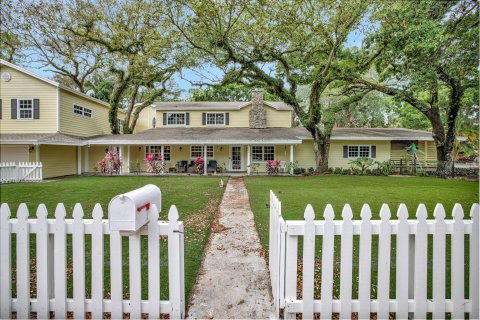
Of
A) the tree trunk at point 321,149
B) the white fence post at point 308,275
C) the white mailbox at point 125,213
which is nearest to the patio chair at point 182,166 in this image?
the tree trunk at point 321,149

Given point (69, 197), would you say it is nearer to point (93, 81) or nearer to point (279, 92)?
point (279, 92)

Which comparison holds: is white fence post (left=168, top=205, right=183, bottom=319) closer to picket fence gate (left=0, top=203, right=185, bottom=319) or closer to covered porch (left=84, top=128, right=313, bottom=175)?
picket fence gate (left=0, top=203, right=185, bottom=319)

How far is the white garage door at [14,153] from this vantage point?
50.2 ft

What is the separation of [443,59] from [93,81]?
31.5 meters

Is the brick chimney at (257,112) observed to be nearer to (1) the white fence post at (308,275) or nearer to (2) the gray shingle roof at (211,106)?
(2) the gray shingle roof at (211,106)

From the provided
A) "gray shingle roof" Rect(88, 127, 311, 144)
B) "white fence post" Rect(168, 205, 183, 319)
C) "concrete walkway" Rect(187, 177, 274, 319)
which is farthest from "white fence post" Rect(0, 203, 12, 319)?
"gray shingle roof" Rect(88, 127, 311, 144)

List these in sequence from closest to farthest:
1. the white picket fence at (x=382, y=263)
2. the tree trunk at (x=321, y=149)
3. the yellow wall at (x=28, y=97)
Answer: the white picket fence at (x=382, y=263), the yellow wall at (x=28, y=97), the tree trunk at (x=321, y=149)

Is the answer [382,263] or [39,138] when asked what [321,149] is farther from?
[39,138]

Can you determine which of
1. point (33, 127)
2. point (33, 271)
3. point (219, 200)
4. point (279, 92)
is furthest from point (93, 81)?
point (33, 271)

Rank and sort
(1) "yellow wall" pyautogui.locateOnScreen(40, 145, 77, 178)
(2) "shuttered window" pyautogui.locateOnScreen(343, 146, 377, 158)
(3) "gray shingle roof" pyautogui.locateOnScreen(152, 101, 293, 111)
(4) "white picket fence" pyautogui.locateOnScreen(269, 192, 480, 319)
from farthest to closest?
(3) "gray shingle roof" pyautogui.locateOnScreen(152, 101, 293, 111) → (2) "shuttered window" pyautogui.locateOnScreen(343, 146, 377, 158) → (1) "yellow wall" pyautogui.locateOnScreen(40, 145, 77, 178) → (4) "white picket fence" pyautogui.locateOnScreen(269, 192, 480, 319)

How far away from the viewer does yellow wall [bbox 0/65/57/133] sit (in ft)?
53.0

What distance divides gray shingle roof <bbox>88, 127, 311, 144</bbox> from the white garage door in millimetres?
3408

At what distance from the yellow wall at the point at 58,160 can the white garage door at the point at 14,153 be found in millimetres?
947

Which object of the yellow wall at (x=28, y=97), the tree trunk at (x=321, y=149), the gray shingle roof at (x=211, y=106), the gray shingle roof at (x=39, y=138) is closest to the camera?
the gray shingle roof at (x=39, y=138)
